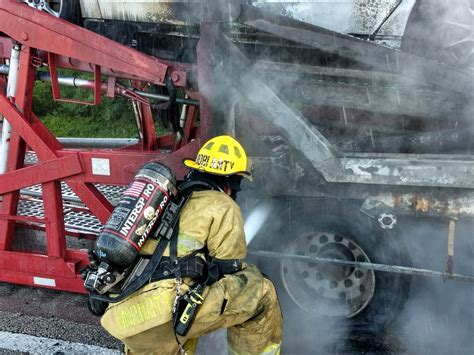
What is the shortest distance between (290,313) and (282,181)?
1.04 meters

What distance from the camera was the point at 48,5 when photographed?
12.6 feet

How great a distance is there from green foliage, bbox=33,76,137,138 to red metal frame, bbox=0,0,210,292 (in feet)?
21.9

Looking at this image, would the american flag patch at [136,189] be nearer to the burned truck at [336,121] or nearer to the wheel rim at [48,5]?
the burned truck at [336,121]

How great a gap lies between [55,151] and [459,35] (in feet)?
9.53

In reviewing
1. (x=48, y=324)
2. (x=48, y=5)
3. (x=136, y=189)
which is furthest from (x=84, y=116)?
(x=136, y=189)

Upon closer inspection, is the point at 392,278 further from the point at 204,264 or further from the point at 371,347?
the point at 204,264

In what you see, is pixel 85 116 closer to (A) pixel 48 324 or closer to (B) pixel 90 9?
(B) pixel 90 9

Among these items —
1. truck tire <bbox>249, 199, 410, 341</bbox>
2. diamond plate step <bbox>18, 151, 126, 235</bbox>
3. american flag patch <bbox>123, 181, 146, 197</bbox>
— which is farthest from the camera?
diamond plate step <bbox>18, 151, 126, 235</bbox>

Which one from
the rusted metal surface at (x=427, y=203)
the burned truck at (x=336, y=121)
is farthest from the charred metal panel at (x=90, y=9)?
the rusted metal surface at (x=427, y=203)

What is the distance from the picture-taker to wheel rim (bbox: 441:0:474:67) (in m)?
3.16

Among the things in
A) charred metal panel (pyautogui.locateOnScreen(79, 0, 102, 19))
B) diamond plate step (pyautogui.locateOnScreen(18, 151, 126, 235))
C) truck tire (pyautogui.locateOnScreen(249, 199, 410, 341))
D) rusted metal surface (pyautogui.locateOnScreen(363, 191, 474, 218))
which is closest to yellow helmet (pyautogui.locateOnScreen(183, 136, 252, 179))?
truck tire (pyautogui.locateOnScreen(249, 199, 410, 341))

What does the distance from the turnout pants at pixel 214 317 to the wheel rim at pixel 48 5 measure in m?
2.34

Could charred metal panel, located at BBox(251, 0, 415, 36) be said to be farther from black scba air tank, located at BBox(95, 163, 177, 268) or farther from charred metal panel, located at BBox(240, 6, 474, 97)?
black scba air tank, located at BBox(95, 163, 177, 268)

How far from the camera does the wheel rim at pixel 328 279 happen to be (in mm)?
3580
